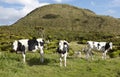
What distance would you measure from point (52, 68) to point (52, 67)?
38 centimetres

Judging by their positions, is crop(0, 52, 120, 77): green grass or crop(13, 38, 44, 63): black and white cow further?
crop(13, 38, 44, 63): black and white cow

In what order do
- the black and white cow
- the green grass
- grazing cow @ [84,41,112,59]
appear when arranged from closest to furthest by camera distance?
the green grass, the black and white cow, grazing cow @ [84,41,112,59]

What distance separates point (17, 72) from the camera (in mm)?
24031

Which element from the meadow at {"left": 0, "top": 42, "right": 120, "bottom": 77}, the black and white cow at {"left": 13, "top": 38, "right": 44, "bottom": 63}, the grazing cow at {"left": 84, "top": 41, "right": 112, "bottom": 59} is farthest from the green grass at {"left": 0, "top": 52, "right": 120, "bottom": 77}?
the grazing cow at {"left": 84, "top": 41, "right": 112, "bottom": 59}

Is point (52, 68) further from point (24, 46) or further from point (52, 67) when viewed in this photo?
point (24, 46)

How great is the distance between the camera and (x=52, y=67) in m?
26.6

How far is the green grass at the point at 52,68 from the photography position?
79.7 feet

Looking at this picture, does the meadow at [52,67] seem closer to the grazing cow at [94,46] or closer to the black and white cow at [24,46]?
the black and white cow at [24,46]

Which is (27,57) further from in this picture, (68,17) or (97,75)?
(68,17)

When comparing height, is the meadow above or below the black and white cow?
below

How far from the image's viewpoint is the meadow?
79.7 ft

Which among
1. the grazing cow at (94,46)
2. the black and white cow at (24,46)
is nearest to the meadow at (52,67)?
the black and white cow at (24,46)

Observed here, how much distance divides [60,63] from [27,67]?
312 cm

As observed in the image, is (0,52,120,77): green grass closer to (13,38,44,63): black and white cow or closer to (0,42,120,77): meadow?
(0,42,120,77): meadow
